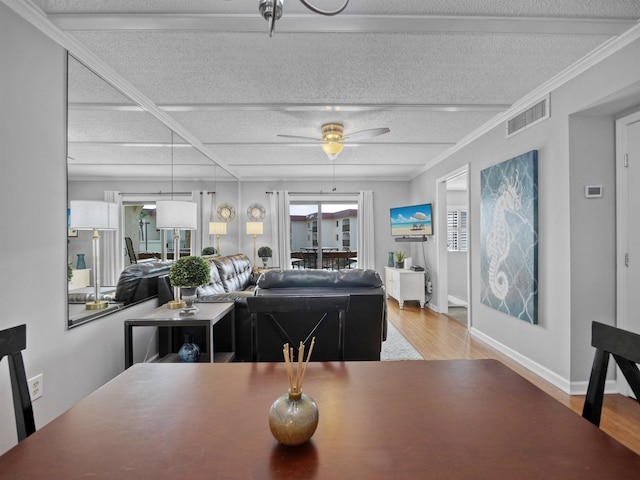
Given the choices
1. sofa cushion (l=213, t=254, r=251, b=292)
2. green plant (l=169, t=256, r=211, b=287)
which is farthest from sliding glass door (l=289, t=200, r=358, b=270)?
green plant (l=169, t=256, r=211, b=287)

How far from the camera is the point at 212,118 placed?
3.63m

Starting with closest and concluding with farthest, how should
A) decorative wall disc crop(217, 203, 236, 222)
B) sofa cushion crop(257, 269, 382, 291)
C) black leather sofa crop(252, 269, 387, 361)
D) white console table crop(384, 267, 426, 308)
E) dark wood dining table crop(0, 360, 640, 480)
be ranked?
dark wood dining table crop(0, 360, 640, 480) < black leather sofa crop(252, 269, 387, 361) < sofa cushion crop(257, 269, 382, 291) < white console table crop(384, 267, 426, 308) < decorative wall disc crop(217, 203, 236, 222)

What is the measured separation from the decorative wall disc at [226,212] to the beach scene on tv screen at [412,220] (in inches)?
129

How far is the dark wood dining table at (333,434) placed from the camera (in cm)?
70

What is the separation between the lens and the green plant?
8.98 feet

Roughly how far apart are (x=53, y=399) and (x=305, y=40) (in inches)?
108

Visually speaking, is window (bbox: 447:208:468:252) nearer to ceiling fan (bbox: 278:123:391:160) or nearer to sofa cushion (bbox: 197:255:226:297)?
ceiling fan (bbox: 278:123:391:160)

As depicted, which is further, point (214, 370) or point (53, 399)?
point (53, 399)

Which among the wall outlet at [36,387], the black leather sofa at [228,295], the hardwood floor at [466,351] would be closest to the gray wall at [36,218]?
the wall outlet at [36,387]

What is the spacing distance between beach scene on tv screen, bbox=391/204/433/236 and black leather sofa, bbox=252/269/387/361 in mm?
3641

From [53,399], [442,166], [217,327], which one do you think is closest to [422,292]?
[442,166]

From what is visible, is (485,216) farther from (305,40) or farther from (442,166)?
(305,40)

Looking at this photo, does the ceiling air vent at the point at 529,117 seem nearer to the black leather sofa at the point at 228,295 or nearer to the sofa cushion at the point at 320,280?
the sofa cushion at the point at 320,280

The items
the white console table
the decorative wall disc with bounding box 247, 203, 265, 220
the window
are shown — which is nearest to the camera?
the white console table
